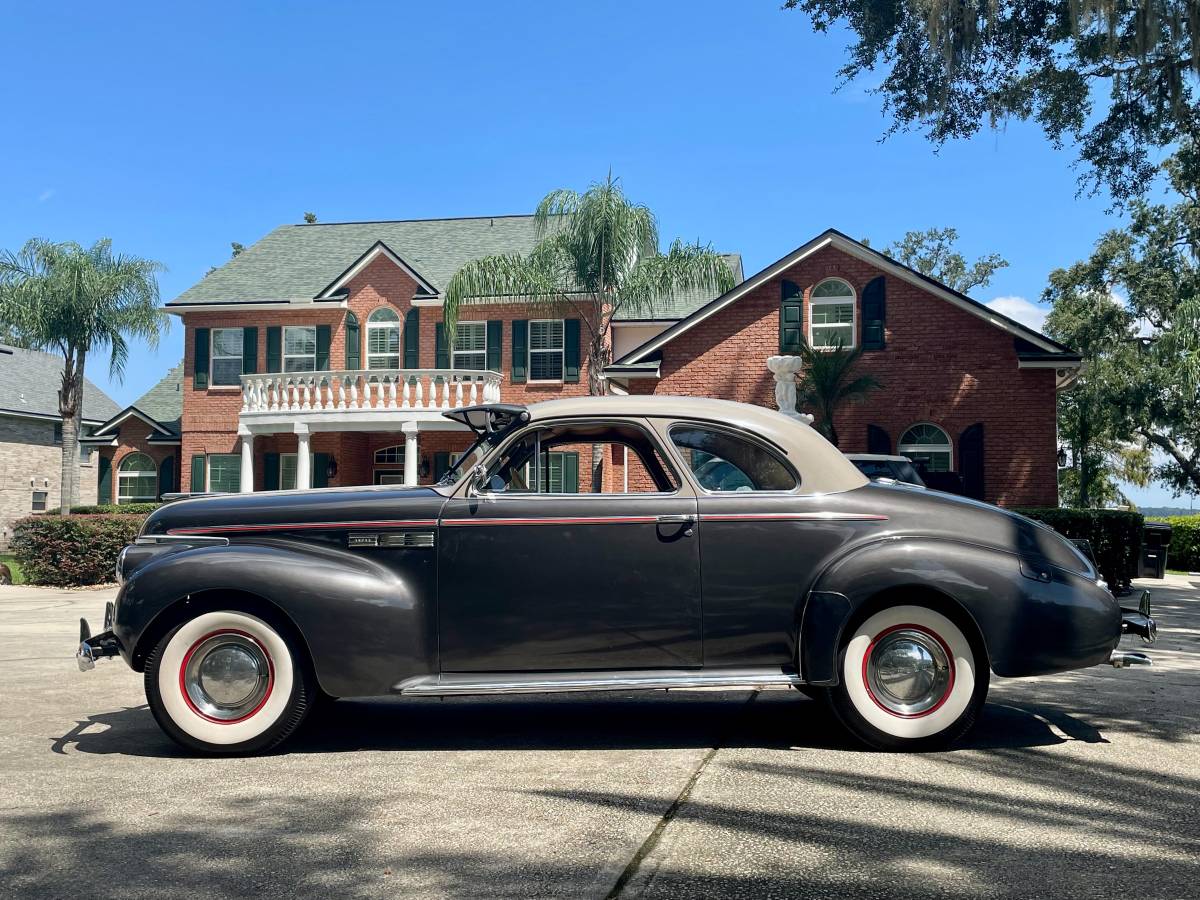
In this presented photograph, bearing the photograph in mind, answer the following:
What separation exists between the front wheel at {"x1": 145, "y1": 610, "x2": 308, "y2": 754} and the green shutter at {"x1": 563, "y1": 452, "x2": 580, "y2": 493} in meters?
1.60

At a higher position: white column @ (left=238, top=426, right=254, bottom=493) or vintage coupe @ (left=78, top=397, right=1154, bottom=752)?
white column @ (left=238, top=426, right=254, bottom=493)

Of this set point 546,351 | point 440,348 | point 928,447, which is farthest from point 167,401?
point 928,447

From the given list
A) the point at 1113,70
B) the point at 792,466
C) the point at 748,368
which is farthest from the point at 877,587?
the point at 748,368

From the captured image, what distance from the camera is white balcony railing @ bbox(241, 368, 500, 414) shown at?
88.2ft

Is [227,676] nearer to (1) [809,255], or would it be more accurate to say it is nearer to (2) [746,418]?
(2) [746,418]

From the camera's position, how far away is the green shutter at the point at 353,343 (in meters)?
29.3

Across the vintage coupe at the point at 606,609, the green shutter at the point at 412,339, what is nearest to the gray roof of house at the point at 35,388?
the green shutter at the point at 412,339

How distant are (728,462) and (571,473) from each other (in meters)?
0.82

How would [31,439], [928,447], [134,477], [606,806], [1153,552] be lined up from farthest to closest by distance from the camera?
[31,439], [134,477], [928,447], [1153,552], [606,806]

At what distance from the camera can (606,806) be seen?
4199 millimetres

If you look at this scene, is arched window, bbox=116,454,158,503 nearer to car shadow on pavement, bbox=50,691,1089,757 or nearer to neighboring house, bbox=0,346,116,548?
neighboring house, bbox=0,346,116,548

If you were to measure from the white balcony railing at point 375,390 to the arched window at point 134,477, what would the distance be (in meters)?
6.94

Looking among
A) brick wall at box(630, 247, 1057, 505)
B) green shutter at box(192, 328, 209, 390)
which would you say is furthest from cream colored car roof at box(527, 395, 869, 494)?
green shutter at box(192, 328, 209, 390)

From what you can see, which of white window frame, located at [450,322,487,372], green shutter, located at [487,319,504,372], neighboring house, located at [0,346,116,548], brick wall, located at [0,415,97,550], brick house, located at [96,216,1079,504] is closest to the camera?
brick house, located at [96,216,1079,504]
